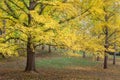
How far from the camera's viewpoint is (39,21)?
1670 centimetres

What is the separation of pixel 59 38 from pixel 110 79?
23.6ft

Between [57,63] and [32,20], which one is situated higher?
[32,20]

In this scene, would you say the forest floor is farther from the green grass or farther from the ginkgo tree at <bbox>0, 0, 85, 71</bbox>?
the ginkgo tree at <bbox>0, 0, 85, 71</bbox>

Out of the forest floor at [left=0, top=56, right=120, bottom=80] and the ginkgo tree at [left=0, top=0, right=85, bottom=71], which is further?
the forest floor at [left=0, top=56, right=120, bottom=80]

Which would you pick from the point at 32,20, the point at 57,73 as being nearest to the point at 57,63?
the point at 57,73

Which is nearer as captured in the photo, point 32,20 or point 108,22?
point 32,20

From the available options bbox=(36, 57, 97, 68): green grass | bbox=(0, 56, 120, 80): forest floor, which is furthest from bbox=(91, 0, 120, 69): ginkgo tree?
bbox=(36, 57, 97, 68): green grass

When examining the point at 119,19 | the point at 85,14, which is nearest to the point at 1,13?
the point at 85,14

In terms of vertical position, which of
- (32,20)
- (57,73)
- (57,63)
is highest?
(32,20)

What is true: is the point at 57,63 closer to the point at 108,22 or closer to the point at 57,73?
the point at 108,22

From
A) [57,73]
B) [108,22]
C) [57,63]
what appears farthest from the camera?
[57,63]

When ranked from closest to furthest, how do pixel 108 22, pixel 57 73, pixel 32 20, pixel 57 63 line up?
pixel 32 20
pixel 57 73
pixel 108 22
pixel 57 63

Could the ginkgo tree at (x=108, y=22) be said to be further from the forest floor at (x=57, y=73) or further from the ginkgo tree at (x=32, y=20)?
the ginkgo tree at (x=32, y=20)

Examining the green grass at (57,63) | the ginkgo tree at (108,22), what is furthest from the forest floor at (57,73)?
the ginkgo tree at (108,22)
